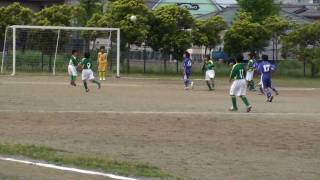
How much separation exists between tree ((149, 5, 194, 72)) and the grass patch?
34.1 metres

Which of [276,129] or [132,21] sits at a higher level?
[132,21]

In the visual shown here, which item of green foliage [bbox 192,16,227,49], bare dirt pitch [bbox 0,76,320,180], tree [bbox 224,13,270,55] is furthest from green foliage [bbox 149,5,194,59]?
bare dirt pitch [bbox 0,76,320,180]

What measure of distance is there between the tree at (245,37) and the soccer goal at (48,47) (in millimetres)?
8144

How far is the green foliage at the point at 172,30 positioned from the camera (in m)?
44.9

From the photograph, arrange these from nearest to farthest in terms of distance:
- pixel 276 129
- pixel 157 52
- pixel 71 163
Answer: pixel 71 163 → pixel 276 129 → pixel 157 52

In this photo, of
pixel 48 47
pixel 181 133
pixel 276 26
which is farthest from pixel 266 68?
pixel 48 47

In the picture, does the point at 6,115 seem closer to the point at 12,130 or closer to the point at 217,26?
the point at 12,130

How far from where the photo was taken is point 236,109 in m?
19.7

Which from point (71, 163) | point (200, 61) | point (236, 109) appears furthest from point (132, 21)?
point (71, 163)

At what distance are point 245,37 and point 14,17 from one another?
1625 cm

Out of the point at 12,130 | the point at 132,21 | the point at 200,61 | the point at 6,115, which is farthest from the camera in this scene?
the point at 200,61

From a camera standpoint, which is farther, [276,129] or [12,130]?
[276,129]

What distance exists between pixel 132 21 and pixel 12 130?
101ft

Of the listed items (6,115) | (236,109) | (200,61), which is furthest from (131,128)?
(200,61)
